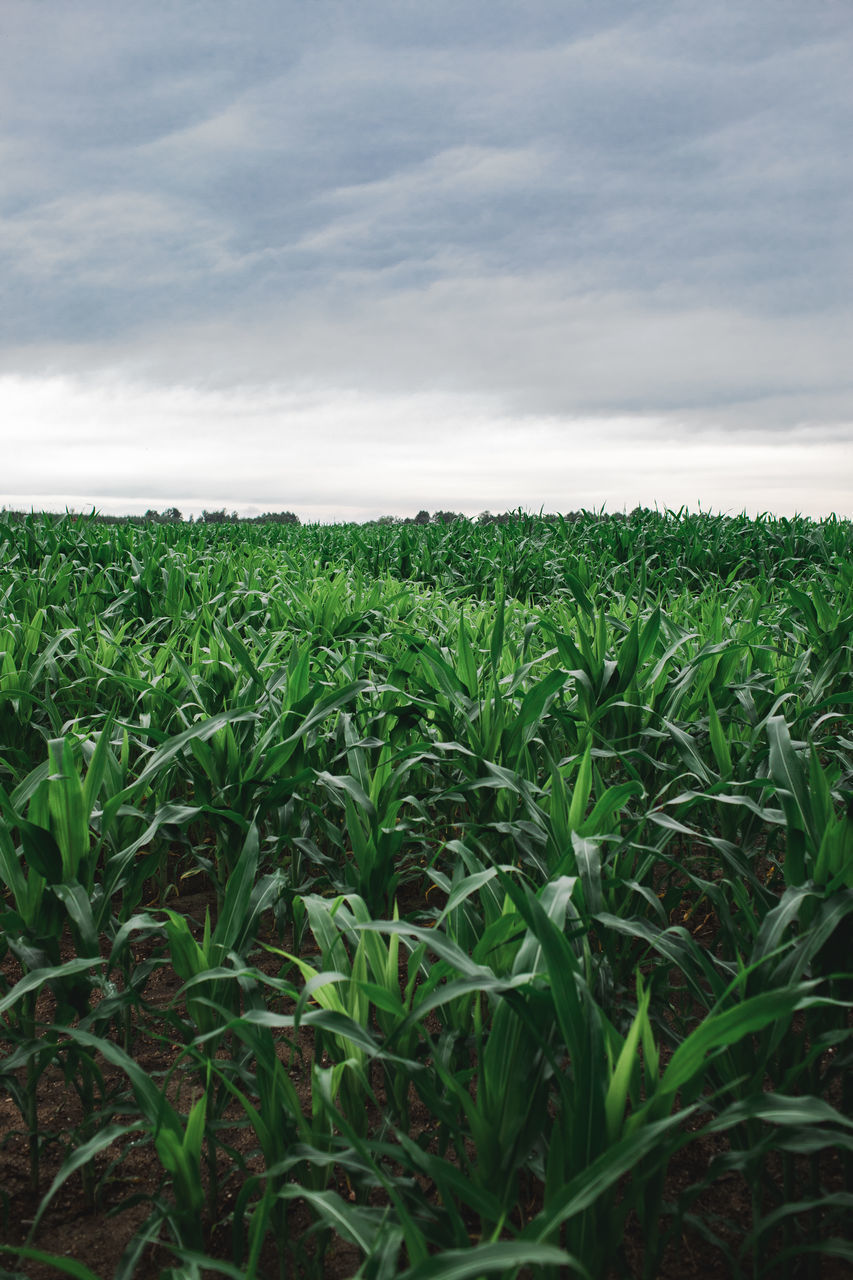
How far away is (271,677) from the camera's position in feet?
7.78

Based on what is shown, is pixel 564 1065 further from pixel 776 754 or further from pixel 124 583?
pixel 124 583

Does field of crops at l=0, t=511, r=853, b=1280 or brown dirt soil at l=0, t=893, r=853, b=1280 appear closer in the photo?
field of crops at l=0, t=511, r=853, b=1280

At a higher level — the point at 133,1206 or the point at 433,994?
the point at 433,994

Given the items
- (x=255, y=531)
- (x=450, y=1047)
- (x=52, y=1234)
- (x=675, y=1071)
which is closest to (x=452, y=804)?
(x=450, y=1047)

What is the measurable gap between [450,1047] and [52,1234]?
0.69 m

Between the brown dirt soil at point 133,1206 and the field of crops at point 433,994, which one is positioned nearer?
the field of crops at point 433,994

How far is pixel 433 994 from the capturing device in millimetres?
961

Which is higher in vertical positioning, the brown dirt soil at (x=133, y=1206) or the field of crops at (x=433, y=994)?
the field of crops at (x=433, y=994)

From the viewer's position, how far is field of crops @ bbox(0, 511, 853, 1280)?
922 mm

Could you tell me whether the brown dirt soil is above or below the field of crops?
below

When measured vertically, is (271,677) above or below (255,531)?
below

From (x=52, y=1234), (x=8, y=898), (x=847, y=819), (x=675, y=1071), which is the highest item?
(x=847, y=819)

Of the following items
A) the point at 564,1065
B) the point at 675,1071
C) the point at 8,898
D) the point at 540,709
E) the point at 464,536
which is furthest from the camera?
the point at 464,536

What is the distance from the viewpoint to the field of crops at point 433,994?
0.92m
